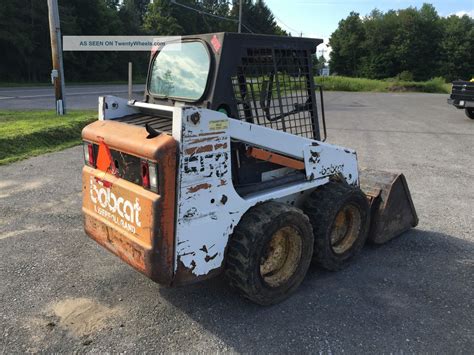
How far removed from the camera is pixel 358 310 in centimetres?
342

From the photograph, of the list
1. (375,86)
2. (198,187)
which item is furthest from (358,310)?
(375,86)

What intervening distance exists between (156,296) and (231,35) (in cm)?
223

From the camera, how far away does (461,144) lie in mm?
10852

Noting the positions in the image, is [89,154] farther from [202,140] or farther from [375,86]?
[375,86]

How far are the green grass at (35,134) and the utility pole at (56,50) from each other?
73 cm

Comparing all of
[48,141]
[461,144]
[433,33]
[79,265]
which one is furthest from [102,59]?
[433,33]

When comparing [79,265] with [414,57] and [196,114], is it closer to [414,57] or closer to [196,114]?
[196,114]

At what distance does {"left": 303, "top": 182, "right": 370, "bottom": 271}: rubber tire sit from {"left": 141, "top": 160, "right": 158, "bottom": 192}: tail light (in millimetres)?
1615

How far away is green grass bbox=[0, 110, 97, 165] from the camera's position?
8.59m

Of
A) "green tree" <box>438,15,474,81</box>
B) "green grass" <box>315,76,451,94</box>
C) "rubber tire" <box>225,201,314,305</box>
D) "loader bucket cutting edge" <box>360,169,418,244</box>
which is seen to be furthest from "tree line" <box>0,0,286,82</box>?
"green tree" <box>438,15,474,81</box>

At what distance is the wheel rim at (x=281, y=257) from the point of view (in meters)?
3.50

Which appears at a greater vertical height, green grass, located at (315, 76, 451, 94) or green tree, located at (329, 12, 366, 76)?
green tree, located at (329, 12, 366, 76)

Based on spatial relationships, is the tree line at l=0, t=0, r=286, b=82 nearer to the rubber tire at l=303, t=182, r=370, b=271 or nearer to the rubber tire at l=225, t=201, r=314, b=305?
the rubber tire at l=303, t=182, r=370, b=271

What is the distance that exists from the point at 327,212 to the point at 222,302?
3.99 ft
